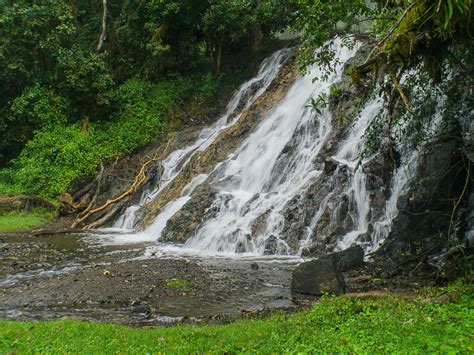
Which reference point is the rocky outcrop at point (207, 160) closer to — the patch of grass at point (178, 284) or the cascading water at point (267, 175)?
the cascading water at point (267, 175)

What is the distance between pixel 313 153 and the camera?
706 inches

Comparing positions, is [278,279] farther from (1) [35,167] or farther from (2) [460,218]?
(1) [35,167]

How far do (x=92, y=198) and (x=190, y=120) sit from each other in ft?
27.0

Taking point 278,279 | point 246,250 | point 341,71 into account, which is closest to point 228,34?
point 341,71

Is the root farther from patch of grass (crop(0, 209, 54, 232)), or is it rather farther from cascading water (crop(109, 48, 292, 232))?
patch of grass (crop(0, 209, 54, 232))

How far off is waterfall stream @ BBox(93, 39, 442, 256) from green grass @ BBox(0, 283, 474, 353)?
4.35 meters

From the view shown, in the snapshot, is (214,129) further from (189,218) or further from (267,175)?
(189,218)

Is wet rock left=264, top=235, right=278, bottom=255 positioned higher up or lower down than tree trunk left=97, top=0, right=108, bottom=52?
lower down

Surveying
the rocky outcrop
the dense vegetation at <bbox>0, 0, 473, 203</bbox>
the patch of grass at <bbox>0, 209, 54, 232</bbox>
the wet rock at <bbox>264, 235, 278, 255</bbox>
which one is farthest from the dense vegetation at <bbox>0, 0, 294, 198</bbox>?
the wet rock at <bbox>264, 235, 278, 255</bbox>

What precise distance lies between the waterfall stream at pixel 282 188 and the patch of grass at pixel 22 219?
12.6ft

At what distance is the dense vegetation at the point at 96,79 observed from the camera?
26094mm

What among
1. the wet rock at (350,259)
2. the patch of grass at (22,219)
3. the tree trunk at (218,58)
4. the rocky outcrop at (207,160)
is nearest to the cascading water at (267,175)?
the rocky outcrop at (207,160)

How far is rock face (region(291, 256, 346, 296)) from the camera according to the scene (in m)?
9.91

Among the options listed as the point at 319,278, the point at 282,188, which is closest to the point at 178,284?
the point at 319,278
